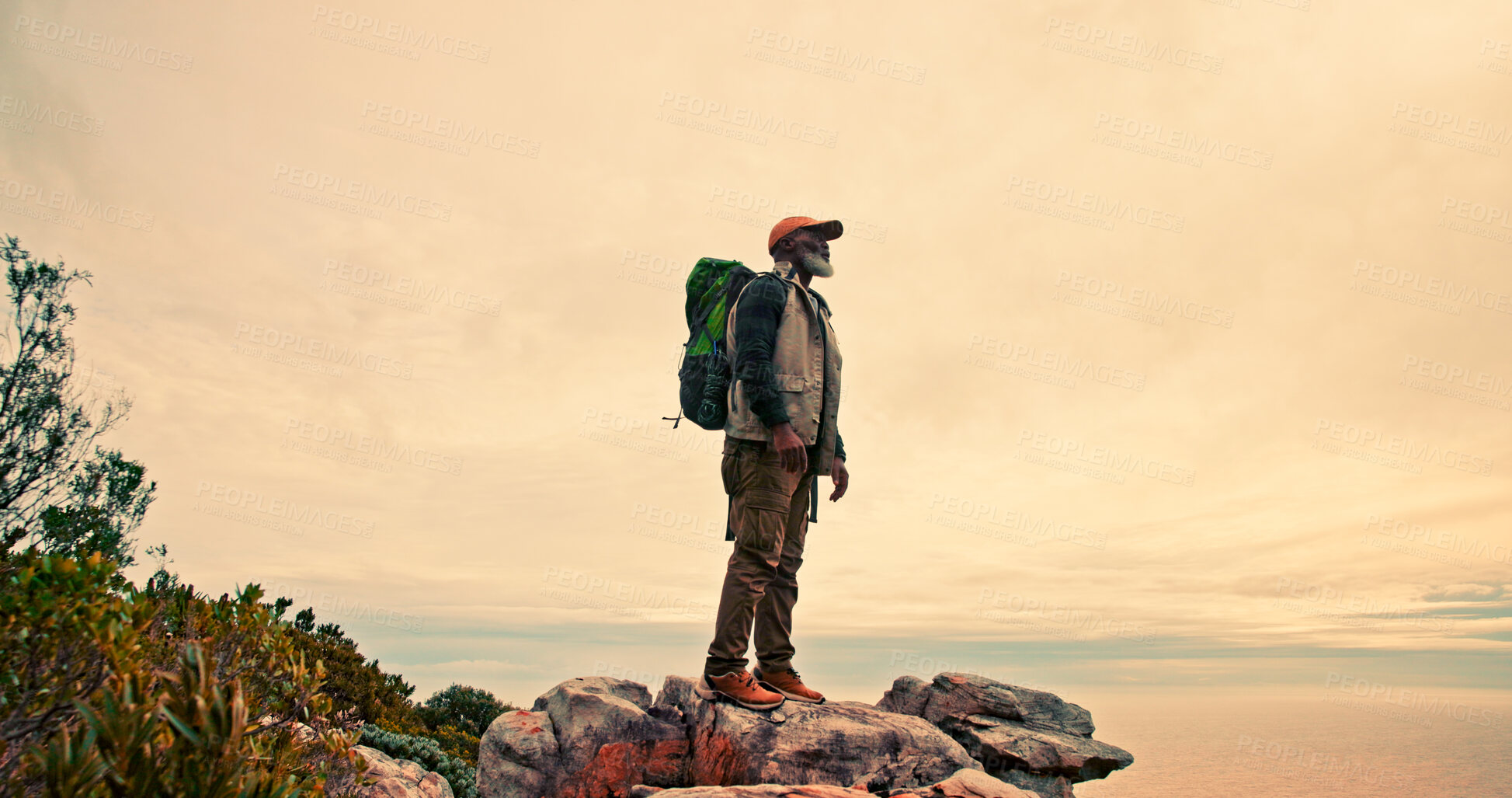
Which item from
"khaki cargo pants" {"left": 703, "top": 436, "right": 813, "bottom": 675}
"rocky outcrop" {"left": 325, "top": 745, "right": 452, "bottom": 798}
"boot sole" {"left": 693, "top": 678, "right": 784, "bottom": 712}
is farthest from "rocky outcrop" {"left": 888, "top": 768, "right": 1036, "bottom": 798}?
"rocky outcrop" {"left": 325, "top": 745, "right": 452, "bottom": 798}

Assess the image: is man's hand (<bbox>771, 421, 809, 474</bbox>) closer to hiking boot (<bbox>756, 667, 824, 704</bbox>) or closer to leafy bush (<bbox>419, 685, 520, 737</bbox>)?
hiking boot (<bbox>756, 667, 824, 704</bbox>)

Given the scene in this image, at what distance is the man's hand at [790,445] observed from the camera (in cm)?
598

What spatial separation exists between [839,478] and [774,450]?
1119mm

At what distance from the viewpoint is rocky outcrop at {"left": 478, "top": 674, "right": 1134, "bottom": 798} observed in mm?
5824

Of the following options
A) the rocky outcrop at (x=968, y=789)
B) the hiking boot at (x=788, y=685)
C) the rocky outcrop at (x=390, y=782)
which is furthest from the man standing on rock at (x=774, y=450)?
the rocky outcrop at (x=390, y=782)

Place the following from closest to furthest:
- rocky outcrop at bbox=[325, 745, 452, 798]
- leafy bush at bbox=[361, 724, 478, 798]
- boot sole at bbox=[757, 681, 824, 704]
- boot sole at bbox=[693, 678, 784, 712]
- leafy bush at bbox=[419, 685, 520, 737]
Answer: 1. rocky outcrop at bbox=[325, 745, 452, 798]
2. boot sole at bbox=[693, 678, 784, 712]
3. boot sole at bbox=[757, 681, 824, 704]
4. leafy bush at bbox=[361, 724, 478, 798]
5. leafy bush at bbox=[419, 685, 520, 737]

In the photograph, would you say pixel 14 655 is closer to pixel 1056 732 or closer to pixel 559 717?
pixel 559 717

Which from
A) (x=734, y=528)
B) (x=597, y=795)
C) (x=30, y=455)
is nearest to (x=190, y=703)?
(x=734, y=528)

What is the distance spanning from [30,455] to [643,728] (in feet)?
54.8

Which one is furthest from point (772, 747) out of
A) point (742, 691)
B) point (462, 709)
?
point (462, 709)

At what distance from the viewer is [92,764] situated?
210 cm

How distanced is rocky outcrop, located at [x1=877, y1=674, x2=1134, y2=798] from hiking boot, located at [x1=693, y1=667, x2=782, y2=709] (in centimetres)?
247

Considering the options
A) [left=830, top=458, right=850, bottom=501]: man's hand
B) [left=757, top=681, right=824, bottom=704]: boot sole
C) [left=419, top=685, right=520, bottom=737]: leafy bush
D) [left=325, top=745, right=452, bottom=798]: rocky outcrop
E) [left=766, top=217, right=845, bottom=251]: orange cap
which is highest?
[left=766, top=217, right=845, bottom=251]: orange cap

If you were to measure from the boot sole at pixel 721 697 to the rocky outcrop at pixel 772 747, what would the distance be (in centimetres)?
6
